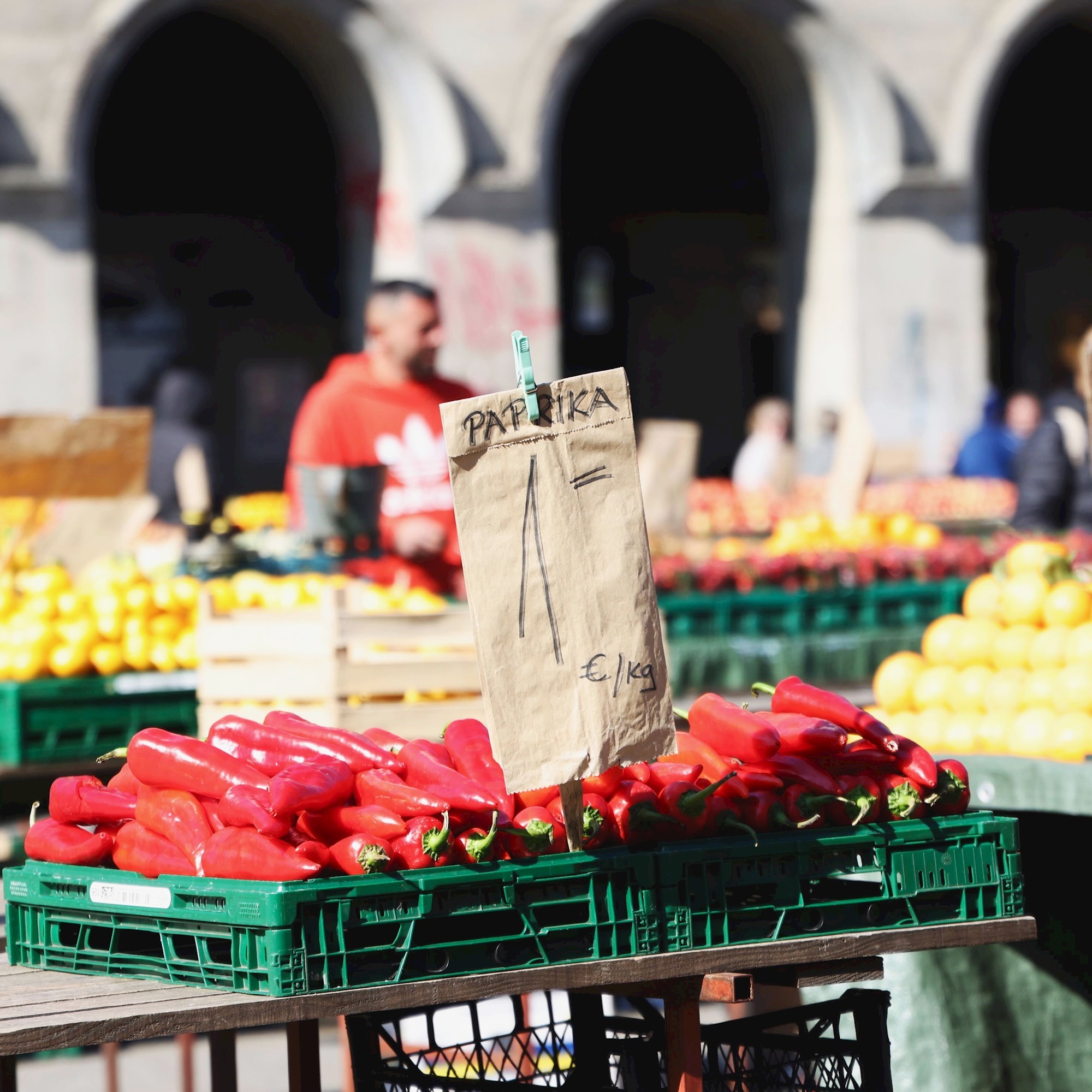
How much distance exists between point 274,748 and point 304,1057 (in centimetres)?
52

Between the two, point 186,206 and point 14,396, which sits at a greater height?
point 186,206

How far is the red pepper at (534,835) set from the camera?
2.88 metres

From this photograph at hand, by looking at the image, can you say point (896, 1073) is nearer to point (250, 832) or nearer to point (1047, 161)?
point (250, 832)

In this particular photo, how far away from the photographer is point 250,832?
2.82m

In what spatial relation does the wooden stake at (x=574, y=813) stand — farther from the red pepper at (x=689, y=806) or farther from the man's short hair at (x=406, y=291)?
the man's short hair at (x=406, y=291)

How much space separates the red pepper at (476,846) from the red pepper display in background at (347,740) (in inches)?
10.2

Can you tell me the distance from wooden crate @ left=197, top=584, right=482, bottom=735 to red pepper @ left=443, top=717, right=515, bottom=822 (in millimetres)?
1432

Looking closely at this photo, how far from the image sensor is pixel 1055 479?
947 centimetres

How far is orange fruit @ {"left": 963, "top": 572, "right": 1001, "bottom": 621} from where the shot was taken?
16.1 feet

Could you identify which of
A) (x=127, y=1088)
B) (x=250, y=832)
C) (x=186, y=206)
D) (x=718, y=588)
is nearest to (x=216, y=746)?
(x=250, y=832)

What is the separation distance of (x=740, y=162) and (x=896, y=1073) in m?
17.1

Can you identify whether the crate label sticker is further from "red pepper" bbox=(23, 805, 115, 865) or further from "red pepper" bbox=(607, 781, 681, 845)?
"red pepper" bbox=(607, 781, 681, 845)

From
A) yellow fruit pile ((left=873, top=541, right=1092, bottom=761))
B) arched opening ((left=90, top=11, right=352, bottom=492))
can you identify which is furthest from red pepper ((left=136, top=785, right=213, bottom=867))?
arched opening ((left=90, top=11, right=352, bottom=492))

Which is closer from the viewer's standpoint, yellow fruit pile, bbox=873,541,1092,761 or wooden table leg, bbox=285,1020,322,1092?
wooden table leg, bbox=285,1020,322,1092
